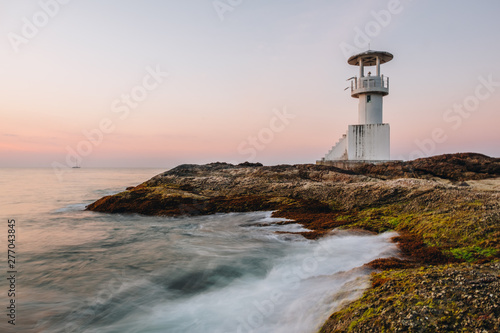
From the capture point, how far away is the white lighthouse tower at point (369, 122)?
2455 cm

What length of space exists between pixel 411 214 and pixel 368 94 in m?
18.9

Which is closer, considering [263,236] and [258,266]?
[258,266]

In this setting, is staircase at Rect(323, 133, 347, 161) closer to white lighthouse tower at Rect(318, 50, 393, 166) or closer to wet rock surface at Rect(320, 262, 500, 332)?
white lighthouse tower at Rect(318, 50, 393, 166)

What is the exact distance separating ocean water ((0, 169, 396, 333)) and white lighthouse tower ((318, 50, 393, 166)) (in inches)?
648

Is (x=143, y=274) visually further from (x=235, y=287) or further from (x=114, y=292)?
(x=235, y=287)

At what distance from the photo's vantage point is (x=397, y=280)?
4.07 metres

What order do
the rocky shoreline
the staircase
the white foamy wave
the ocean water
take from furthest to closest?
the staircase
the ocean water
the white foamy wave
the rocky shoreline

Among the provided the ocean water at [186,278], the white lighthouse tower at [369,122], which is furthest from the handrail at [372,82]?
the ocean water at [186,278]

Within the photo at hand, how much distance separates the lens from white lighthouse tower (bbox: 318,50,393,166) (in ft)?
80.5

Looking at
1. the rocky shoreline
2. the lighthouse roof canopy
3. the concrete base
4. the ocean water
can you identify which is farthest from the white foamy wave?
the lighthouse roof canopy

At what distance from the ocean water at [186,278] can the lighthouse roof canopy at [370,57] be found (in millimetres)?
20715

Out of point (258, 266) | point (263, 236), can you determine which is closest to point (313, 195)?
point (263, 236)

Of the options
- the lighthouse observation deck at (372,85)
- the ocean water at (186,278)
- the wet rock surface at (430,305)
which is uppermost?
the lighthouse observation deck at (372,85)

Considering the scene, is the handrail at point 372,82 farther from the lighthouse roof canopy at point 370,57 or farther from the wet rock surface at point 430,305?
the wet rock surface at point 430,305
